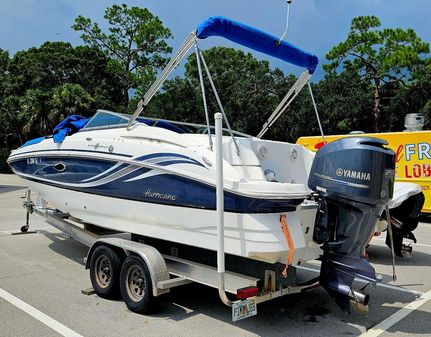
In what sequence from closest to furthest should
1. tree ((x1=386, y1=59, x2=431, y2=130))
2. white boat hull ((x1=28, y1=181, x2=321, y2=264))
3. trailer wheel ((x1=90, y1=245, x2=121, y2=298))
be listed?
white boat hull ((x1=28, y1=181, x2=321, y2=264))
trailer wheel ((x1=90, y1=245, x2=121, y2=298))
tree ((x1=386, y1=59, x2=431, y2=130))

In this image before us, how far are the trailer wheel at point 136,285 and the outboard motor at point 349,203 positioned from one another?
5.92 ft

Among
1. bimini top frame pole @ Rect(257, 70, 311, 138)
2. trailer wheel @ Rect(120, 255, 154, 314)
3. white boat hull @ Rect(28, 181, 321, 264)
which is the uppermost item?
bimini top frame pole @ Rect(257, 70, 311, 138)

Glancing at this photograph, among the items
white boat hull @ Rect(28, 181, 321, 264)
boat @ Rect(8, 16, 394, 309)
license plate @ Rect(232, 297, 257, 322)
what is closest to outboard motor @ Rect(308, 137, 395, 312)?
boat @ Rect(8, 16, 394, 309)

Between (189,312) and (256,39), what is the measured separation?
3.14 metres

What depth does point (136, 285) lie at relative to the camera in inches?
196

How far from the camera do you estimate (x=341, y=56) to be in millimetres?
30750

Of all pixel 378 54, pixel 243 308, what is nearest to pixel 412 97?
pixel 378 54

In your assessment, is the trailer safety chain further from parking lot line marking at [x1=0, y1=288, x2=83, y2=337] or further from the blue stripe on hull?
parking lot line marking at [x1=0, y1=288, x2=83, y2=337]

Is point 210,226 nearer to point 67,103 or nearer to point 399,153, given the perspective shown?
point 399,153

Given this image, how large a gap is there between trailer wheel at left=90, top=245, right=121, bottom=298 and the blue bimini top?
2.70m

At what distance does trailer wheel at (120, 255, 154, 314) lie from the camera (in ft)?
15.4

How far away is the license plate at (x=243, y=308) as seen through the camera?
12.8 feet

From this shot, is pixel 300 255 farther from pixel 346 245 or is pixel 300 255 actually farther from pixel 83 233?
pixel 83 233

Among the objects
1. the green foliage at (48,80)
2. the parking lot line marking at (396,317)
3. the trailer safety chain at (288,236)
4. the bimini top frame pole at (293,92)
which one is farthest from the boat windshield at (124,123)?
the green foliage at (48,80)
